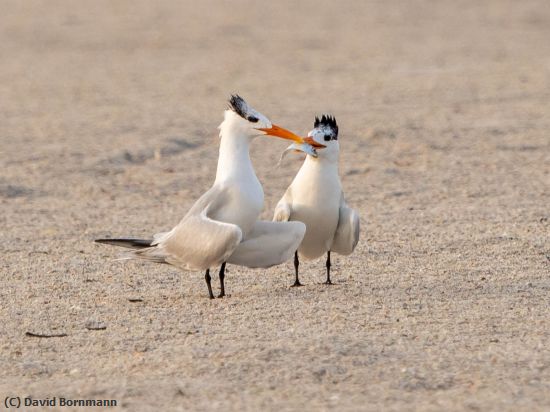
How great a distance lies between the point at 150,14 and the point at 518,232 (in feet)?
54.5

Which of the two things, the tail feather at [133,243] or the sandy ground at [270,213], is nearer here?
the sandy ground at [270,213]

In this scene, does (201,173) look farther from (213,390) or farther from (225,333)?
(213,390)

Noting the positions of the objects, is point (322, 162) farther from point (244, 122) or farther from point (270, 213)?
point (270, 213)

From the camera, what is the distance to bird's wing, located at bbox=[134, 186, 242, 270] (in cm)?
617

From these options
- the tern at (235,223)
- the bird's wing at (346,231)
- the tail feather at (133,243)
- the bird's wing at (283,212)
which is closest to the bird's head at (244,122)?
the tern at (235,223)

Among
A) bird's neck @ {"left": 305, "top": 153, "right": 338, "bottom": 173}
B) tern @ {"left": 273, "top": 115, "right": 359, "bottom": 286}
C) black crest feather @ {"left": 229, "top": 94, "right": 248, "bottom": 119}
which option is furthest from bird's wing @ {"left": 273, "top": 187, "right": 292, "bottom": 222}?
black crest feather @ {"left": 229, "top": 94, "right": 248, "bottom": 119}

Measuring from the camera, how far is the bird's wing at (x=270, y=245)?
20.9 feet

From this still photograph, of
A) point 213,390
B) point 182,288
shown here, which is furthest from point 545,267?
point 213,390

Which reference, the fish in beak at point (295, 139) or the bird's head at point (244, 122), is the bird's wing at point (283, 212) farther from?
the bird's head at point (244, 122)

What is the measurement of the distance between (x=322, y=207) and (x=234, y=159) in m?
0.59

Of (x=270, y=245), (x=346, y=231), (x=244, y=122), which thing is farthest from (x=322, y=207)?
(x=244, y=122)

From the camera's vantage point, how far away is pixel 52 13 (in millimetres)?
23516

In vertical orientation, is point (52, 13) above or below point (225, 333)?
above

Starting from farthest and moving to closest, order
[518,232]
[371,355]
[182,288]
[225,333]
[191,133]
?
[191,133]
[518,232]
[182,288]
[225,333]
[371,355]
